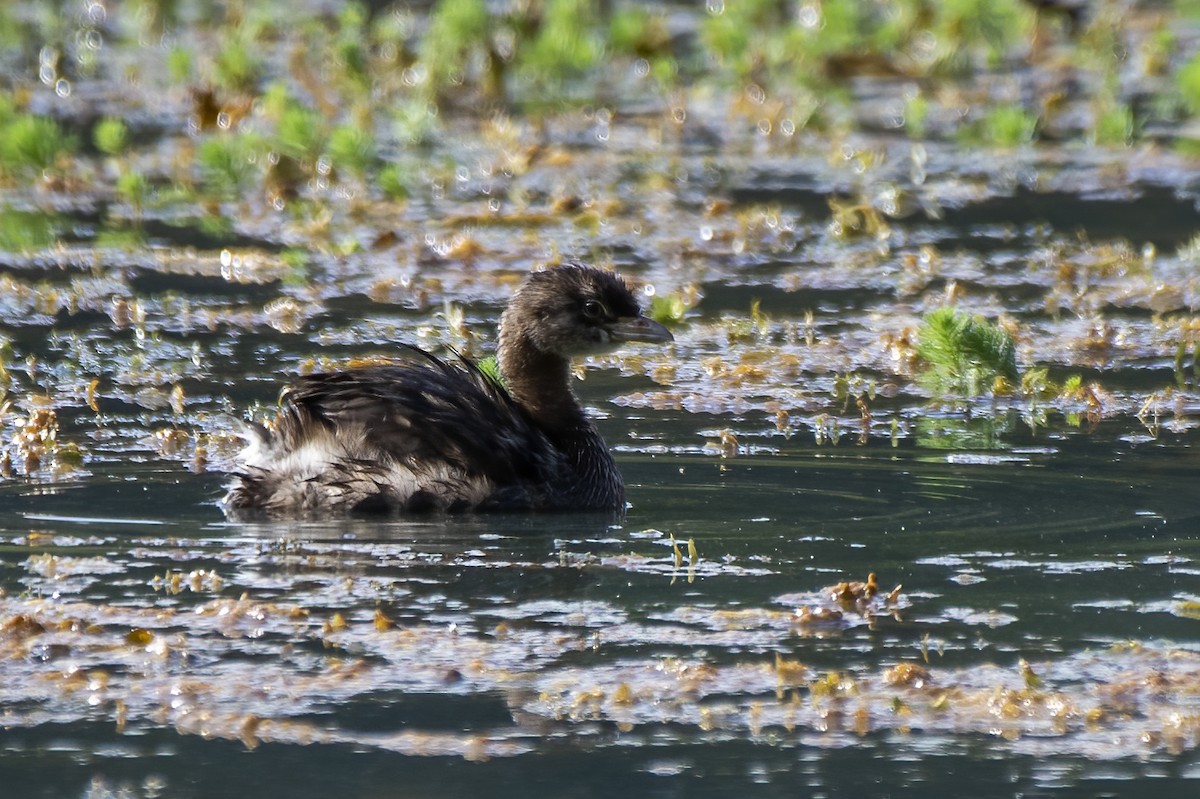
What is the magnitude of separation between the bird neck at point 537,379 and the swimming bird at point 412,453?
236 millimetres

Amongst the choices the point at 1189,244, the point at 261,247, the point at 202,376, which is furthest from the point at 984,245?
the point at 202,376

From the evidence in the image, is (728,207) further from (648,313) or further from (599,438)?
(599,438)

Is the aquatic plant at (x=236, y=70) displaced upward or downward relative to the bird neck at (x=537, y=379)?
upward

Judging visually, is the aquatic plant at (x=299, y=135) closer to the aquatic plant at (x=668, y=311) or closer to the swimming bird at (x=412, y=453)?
the aquatic plant at (x=668, y=311)

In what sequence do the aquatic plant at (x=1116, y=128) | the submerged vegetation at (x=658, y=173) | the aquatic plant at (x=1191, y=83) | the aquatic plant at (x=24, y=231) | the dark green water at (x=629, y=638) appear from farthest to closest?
the aquatic plant at (x=1191, y=83), the aquatic plant at (x=1116, y=128), the aquatic plant at (x=24, y=231), the submerged vegetation at (x=658, y=173), the dark green water at (x=629, y=638)

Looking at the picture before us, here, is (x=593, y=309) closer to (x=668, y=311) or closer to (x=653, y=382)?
(x=653, y=382)

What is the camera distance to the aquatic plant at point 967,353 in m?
10.4

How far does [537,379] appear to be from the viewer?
30.5 feet

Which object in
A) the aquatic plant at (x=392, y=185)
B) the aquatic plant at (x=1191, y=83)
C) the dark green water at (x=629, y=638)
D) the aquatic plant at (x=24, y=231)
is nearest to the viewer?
the dark green water at (x=629, y=638)

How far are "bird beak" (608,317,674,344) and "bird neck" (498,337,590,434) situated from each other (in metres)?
0.25

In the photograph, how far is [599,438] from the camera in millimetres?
8984

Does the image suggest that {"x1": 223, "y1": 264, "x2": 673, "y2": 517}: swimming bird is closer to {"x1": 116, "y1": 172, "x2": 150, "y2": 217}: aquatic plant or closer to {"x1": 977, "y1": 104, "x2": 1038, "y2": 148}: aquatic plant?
{"x1": 116, "y1": 172, "x2": 150, "y2": 217}: aquatic plant

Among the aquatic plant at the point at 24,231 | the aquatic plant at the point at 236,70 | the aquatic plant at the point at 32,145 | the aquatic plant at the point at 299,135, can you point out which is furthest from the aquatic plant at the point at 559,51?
the aquatic plant at the point at 24,231

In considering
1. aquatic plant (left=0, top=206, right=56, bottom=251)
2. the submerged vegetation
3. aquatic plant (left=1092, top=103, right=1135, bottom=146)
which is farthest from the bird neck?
aquatic plant (left=1092, top=103, right=1135, bottom=146)
